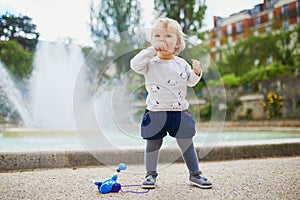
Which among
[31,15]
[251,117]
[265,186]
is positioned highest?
[31,15]

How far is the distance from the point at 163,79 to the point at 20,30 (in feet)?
11.4

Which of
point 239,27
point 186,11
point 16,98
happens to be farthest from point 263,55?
point 16,98

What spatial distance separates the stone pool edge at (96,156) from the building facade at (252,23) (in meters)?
8.66

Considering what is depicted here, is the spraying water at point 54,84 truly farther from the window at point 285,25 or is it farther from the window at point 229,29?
the window at point 229,29

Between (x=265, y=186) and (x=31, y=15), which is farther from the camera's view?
(x=31, y=15)

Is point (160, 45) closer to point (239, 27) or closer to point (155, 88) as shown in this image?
point (155, 88)

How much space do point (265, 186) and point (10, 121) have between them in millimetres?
4417

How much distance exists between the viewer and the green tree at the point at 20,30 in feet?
11.3

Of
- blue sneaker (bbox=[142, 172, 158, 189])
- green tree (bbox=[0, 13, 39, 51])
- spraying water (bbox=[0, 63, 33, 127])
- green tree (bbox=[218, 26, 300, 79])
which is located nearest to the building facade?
green tree (bbox=[218, 26, 300, 79])

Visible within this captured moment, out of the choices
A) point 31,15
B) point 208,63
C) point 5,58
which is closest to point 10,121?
point 5,58

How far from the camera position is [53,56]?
655cm

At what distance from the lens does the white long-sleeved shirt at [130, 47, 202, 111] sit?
59.6 inches

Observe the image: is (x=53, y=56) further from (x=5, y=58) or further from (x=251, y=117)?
(x=251, y=117)

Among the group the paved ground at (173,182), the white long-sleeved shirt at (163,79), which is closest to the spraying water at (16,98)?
the paved ground at (173,182)
